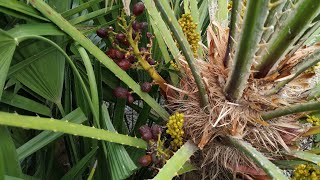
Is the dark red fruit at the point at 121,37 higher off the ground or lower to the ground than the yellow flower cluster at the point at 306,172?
higher

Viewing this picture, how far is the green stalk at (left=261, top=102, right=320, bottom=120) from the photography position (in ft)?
2.99

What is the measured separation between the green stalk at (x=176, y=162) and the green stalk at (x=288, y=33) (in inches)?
8.8

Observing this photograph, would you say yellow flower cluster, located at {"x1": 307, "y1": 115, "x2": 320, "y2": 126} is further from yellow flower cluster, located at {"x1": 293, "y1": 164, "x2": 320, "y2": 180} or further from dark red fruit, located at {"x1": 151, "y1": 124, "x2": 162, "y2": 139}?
dark red fruit, located at {"x1": 151, "y1": 124, "x2": 162, "y2": 139}

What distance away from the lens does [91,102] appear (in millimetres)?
971

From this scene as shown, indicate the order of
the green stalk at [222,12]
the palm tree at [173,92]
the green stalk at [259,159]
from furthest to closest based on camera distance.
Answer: the green stalk at [222,12] < the palm tree at [173,92] < the green stalk at [259,159]

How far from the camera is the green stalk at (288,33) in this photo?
0.80 meters

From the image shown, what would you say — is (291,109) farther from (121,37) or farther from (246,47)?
(121,37)

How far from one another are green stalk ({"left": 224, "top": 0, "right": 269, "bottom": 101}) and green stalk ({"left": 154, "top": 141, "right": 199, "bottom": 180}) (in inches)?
5.7

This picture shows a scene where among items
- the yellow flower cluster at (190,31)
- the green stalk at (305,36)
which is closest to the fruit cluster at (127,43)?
the yellow flower cluster at (190,31)

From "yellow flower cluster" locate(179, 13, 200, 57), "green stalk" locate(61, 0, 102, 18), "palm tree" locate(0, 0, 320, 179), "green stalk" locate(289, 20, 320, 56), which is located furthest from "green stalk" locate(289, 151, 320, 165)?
"green stalk" locate(61, 0, 102, 18)

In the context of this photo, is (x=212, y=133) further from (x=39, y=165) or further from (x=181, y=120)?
(x=39, y=165)

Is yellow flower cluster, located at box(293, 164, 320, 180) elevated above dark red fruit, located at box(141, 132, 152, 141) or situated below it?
below

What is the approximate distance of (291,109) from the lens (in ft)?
3.21

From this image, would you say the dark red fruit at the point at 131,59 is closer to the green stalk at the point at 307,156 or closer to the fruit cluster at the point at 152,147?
the fruit cluster at the point at 152,147
